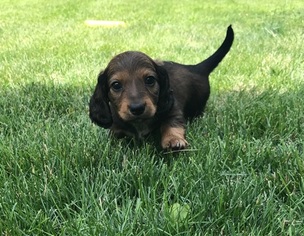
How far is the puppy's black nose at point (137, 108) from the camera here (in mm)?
2326

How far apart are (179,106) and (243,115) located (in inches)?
15.8

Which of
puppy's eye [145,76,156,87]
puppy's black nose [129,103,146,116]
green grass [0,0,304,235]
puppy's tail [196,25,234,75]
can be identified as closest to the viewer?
Answer: green grass [0,0,304,235]

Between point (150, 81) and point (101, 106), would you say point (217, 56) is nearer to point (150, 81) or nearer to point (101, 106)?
point (150, 81)

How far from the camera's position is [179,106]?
298cm

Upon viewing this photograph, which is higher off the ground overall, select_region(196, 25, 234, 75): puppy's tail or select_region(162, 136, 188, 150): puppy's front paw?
select_region(196, 25, 234, 75): puppy's tail

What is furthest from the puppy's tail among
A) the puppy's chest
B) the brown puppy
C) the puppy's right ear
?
the puppy's right ear

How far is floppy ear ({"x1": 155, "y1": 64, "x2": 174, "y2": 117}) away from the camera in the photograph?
269 centimetres

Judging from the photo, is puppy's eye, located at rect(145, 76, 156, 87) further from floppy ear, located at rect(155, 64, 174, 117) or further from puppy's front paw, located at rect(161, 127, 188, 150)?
puppy's front paw, located at rect(161, 127, 188, 150)

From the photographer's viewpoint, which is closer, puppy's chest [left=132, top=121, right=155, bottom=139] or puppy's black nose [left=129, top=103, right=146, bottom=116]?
puppy's black nose [left=129, top=103, right=146, bottom=116]

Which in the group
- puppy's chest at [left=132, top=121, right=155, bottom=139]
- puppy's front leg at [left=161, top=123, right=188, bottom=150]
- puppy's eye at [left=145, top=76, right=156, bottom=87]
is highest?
puppy's eye at [left=145, top=76, right=156, bottom=87]

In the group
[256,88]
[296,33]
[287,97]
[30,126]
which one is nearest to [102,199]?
[30,126]

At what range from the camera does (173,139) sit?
2.50 metres

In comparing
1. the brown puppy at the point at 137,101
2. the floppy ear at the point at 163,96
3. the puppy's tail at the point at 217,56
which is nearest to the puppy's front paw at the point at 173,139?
the brown puppy at the point at 137,101

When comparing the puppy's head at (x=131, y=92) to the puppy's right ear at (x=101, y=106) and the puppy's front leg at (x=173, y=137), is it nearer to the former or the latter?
the puppy's right ear at (x=101, y=106)
